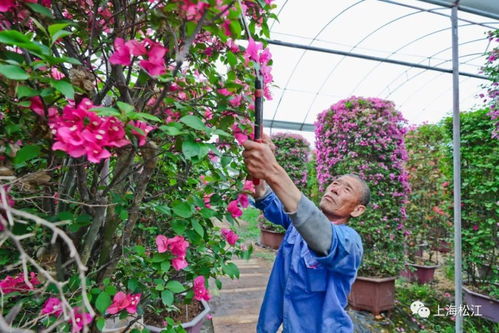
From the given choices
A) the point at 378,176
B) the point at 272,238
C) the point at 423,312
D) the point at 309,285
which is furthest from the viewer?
the point at 272,238

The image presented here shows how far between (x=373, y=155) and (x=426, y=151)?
86.4 inches

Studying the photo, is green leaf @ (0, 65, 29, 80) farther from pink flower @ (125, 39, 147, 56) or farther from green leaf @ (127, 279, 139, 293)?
green leaf @ (127, 279, 139, 293)

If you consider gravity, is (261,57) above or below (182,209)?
above

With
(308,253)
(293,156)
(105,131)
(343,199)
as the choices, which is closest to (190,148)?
(105,131)

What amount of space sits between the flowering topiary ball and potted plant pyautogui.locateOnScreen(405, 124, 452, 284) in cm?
203

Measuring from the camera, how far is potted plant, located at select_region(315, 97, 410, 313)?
333cm

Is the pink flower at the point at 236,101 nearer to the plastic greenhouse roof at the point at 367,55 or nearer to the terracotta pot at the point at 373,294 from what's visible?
the terracotta pot at the point at 373,294

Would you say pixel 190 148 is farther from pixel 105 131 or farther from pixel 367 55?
pixel 367 55

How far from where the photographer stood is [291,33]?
289 inches

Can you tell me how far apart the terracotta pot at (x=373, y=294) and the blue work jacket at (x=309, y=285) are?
2.08 metres

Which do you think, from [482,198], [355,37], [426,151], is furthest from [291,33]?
[482,198]

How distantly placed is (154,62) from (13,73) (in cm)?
26

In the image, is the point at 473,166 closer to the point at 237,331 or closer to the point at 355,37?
the point at 237,331

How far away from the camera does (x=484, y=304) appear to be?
10.2 ft
